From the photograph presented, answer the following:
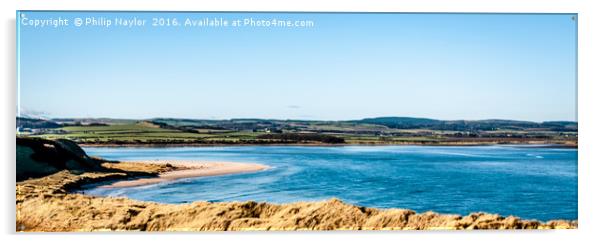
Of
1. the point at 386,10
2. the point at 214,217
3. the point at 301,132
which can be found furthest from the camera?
the point at 301,132

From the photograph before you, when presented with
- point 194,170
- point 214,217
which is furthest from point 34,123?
point 214,217


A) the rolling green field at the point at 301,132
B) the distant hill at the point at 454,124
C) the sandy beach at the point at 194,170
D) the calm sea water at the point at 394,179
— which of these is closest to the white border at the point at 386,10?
the calm sea water at the point at 394,179

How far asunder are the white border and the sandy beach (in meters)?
0.68

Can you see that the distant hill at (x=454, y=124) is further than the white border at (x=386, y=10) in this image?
Yes

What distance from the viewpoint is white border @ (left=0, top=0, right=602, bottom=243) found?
5.73 meters

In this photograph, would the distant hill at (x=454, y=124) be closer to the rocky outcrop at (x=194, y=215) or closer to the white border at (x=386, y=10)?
the white border at (x=386, y=10)

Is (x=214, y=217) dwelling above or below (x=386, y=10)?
below

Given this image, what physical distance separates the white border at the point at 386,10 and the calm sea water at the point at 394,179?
0.18 m

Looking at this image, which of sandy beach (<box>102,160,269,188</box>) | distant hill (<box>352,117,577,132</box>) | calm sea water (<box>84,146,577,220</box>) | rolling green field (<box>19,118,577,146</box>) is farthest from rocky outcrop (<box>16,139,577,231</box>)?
distant hill (<box>352,117,577,132</box>)

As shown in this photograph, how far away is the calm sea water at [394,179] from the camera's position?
237 inches

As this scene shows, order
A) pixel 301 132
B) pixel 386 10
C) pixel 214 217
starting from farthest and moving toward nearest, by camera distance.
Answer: pixel 301 132
pixel 386 10
pixel 214 217

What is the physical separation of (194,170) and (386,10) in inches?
96.3

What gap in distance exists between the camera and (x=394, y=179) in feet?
21.0

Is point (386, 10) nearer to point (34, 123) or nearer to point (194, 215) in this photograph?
point (194, 215)
